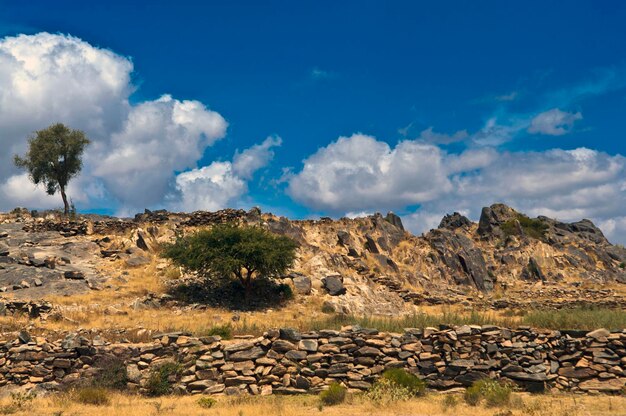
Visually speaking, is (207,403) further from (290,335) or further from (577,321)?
(577,321)

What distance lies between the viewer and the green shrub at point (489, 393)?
15.0 metres

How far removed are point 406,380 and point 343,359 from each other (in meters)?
2.41

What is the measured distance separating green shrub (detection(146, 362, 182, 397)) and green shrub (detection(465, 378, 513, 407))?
31.8ft

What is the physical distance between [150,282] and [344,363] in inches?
792

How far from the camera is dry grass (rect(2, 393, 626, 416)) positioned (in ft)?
47.2

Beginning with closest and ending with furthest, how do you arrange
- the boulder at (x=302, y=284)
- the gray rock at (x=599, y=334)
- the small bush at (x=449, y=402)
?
the small bush at (x=449, y=402), the gray rock at (x=599, y=334), the boulder at (x=302, y=284)

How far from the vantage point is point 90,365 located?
19172 millimetres

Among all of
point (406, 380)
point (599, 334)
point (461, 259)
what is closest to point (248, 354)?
point (406, 380)

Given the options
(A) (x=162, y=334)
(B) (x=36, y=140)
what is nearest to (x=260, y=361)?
(A) (x=162, y=334)

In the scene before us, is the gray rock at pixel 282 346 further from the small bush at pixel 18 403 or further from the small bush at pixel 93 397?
the small bush at pixel 18 403

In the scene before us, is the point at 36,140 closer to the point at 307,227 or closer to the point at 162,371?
the point at 307,227

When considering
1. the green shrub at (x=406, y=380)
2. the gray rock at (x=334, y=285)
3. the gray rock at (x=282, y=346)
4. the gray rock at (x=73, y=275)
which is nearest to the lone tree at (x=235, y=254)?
the gray rock at (x=334, y=285)

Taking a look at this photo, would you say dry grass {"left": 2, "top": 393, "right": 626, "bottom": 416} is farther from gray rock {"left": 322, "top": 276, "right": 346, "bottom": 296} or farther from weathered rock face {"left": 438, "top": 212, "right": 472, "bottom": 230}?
weathered rock face {"left": 438, "top": 212, "right": 472, "bottom": 230}

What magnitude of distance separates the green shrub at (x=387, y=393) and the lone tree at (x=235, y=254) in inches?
653
